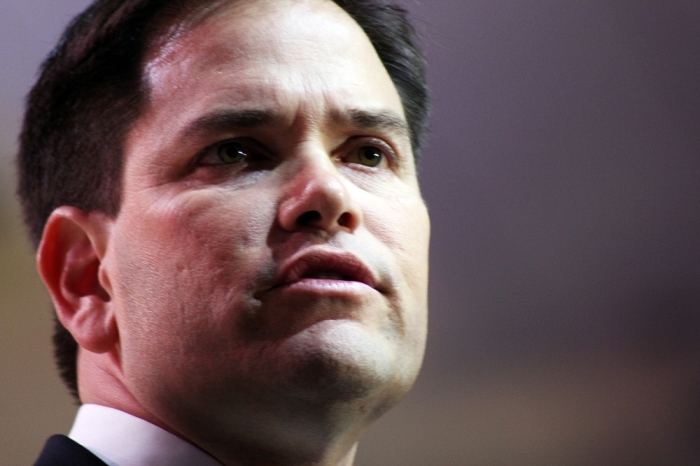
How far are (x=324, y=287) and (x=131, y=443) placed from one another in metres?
0.36

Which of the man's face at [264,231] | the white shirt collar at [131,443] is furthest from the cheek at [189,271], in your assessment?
the white shirt collar at [131,443]

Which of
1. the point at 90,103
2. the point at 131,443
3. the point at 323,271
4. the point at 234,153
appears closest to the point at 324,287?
the point at 323,271

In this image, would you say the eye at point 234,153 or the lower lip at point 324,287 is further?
the eye at point 234,153

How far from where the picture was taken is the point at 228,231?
109cm

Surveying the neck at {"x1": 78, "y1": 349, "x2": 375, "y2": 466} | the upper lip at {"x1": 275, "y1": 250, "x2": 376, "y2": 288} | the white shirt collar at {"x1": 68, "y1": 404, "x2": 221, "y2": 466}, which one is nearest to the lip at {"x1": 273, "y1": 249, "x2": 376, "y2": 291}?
the upper lip at {"x1": 275, "y1": 250, "x2": 376, "y2": 288}

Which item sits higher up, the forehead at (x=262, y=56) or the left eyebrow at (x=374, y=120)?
the forehead at (x=262, y=56)

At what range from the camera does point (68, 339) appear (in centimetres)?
141

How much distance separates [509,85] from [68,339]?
41.3 inches

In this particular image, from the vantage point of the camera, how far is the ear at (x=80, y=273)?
1214 millimetres

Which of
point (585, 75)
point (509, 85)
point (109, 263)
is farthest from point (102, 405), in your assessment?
point (585, 75)

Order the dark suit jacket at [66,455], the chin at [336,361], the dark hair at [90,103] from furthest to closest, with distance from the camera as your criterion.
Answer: the dark hair at [90,103] → the dark suit jacket at [66,455] → the chin at [336,361]

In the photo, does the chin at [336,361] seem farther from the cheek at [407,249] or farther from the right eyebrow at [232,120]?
the right eyebrow at [232,120]

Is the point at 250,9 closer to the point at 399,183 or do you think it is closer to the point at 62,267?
the point at 399,183

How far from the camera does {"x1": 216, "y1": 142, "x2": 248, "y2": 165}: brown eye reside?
1174mm
